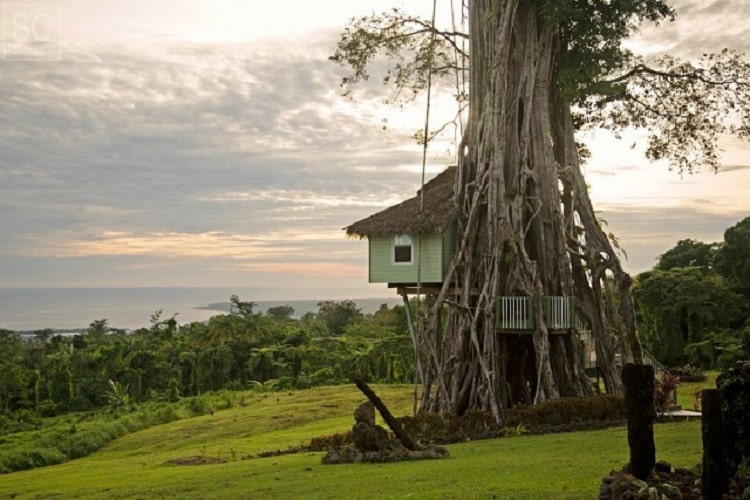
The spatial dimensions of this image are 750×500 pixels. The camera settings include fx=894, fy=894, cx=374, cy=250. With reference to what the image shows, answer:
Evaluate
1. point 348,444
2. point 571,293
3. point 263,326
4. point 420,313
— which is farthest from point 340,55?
point 263,326

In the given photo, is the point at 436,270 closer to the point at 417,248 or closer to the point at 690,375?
the point at 417,248

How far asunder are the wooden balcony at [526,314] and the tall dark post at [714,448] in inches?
542

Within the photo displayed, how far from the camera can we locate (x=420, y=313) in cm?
2478

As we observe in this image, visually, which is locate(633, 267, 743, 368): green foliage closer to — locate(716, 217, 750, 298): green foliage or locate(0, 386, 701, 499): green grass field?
locate(716, 217, 750, 298): green foliage

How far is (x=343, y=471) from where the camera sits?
15078 millimetres

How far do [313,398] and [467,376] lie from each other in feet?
39.3

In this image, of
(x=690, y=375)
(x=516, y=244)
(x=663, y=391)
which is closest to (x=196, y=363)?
(x=690, y=375)

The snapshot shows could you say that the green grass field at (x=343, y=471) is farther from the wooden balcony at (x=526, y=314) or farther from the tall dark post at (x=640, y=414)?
the wooden balcony at (x=526, y=314)

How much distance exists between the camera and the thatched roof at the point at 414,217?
23906 millimetres

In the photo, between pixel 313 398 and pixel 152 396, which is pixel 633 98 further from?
pixel 152 396

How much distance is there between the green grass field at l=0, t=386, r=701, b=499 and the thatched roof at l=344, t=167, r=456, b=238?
563 centimetres

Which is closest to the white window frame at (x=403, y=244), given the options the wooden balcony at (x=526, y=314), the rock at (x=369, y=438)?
the wooden balcony at (x=526, y=314)

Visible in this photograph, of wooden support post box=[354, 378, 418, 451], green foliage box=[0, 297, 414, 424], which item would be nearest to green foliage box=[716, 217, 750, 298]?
green foliage box=[0, 297, 414, 424]

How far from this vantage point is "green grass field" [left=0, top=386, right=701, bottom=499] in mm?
12391
